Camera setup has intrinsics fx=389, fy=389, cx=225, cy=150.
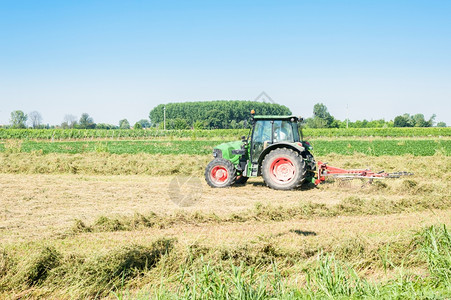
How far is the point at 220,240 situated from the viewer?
5.61 metres

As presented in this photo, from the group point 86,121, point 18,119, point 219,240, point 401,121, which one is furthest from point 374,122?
point 219,240

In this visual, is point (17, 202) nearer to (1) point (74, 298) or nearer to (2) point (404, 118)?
(1) point (74, 298)

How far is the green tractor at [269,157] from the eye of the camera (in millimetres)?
10078

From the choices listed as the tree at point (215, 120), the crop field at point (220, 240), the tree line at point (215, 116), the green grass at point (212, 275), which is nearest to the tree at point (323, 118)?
the tree line at point (215, 116)

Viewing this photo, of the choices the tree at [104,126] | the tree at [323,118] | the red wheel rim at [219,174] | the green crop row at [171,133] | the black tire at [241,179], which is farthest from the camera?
the tree at [104,126]

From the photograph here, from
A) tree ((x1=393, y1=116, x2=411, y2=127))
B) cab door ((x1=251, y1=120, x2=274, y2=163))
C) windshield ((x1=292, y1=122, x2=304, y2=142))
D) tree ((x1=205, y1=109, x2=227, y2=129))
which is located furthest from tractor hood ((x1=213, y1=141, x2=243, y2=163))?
tree ((x1=393, y1=116, x2=411, y2=127))

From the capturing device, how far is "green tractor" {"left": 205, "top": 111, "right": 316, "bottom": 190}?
10078 mm

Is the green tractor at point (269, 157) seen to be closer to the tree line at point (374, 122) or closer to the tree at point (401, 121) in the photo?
the tree line at point (374, 122)

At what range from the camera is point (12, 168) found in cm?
Result: 1469

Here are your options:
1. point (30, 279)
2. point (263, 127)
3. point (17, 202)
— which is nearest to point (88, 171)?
point (17, 202)

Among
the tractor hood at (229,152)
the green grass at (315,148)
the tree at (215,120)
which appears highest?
the tree at (215,120)

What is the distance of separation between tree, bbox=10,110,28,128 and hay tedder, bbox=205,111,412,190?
275 feet

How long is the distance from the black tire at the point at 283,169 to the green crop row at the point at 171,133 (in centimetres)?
4162

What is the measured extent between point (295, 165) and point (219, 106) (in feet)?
356
